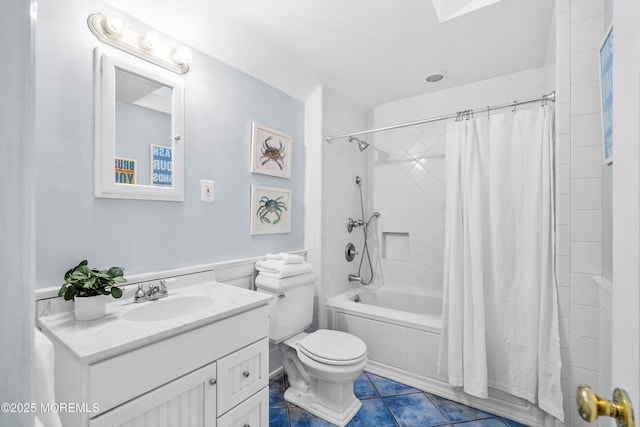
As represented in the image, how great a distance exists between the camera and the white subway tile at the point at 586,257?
1430 mm

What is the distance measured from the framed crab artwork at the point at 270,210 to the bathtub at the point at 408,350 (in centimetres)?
80

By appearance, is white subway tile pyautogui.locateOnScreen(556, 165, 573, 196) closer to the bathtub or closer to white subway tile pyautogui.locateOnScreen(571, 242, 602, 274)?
white subway tile pyautogui.locateOnScreen(571, 242, 602, 274)

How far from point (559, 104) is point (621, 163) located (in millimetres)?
1462

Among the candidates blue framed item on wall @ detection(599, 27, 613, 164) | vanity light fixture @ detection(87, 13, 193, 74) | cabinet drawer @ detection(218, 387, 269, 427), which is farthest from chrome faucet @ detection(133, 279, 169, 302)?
blue framed item on wall @ detection(599, 27, 613, 164)

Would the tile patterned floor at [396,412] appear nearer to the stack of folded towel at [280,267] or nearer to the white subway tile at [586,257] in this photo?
the stack of folded towel at [280,267]

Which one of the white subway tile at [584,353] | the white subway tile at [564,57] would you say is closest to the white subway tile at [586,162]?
the white subway tile at [564,57]

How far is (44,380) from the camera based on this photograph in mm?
548

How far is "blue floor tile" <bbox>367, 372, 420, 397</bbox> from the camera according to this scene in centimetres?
200

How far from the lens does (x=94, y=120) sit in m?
1.29

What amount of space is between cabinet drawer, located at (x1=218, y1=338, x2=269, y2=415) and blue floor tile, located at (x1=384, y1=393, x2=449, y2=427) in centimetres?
93

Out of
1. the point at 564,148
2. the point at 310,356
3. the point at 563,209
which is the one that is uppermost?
the point at 564,148

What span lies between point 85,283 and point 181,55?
1.23 metres

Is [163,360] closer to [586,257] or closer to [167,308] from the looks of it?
[167,308]

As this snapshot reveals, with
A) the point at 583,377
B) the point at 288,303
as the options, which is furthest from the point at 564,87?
the point at 288,303
